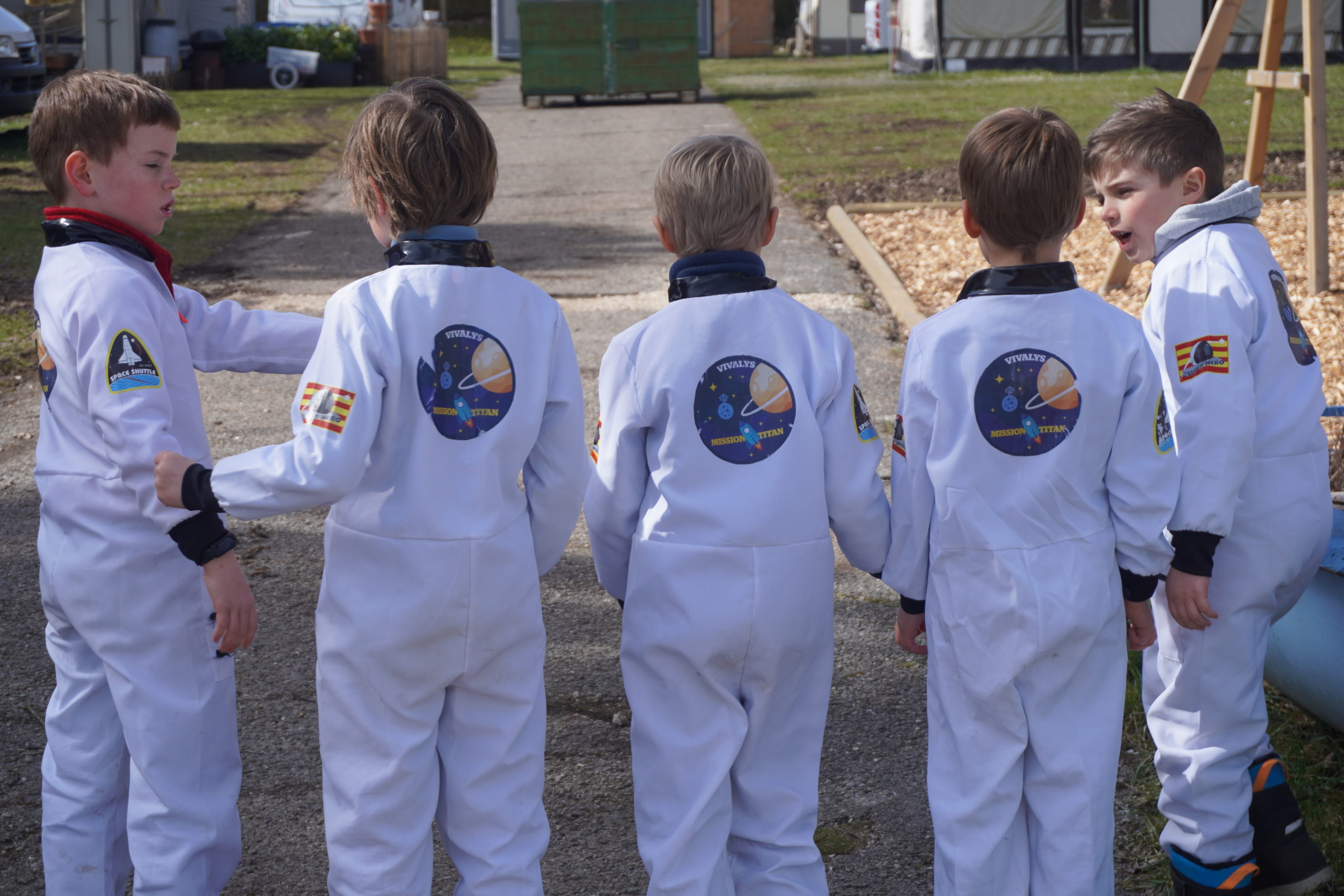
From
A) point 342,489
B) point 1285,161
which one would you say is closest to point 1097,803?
point 342,489

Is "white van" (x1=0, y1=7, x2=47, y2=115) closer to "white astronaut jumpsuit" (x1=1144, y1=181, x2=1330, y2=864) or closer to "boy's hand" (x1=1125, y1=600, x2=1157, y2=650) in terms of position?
"white astronaut jumpsuit" (x1=1144, y1=181, x2=1330, y2=864)

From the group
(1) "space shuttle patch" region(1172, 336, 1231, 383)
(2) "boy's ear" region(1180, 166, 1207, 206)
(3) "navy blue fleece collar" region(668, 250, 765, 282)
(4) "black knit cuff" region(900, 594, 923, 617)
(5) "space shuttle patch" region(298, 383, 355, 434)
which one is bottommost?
(4) "black knit cuff" region(900, 594, 923, 617)

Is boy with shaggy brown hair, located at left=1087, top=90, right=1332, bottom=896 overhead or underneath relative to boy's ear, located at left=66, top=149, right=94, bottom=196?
underneath

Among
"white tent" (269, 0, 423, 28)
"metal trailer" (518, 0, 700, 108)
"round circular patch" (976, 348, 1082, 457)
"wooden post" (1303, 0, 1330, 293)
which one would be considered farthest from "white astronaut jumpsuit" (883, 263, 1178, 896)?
"white tent" (269, 0, 423, 28)

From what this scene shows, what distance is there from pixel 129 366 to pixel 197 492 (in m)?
0.29

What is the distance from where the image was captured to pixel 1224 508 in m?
2.54

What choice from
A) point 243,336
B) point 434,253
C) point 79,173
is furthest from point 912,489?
point 79,173

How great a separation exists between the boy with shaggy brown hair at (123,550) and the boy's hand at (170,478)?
0.04 m

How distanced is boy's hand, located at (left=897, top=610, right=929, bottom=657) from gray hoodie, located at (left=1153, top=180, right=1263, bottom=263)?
3.06 ft

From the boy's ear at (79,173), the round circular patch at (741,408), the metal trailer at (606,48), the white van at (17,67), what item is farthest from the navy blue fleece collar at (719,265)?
the metal trailer at (606,48)

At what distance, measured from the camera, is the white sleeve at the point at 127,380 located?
2.35 m

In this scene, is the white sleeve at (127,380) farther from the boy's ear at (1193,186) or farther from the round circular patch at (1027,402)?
the boy's ear at (1193,186)

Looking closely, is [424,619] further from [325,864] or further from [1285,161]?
[1285,161]

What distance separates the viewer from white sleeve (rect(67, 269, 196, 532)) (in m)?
2.35
